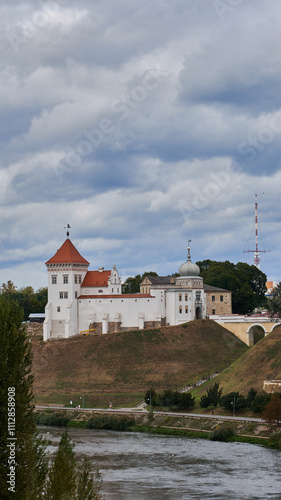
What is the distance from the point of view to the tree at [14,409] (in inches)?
1173

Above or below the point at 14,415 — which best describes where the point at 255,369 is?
above

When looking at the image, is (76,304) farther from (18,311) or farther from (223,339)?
(18,311)

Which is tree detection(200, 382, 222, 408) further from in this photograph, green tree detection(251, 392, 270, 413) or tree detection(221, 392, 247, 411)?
Answer: green tree detection(251, 392, 270, 413)

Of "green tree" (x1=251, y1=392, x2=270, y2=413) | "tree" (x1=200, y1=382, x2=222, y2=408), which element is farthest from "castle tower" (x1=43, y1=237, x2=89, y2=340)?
"green tree" (x1=251, y1=392, x2=270, y2=413)

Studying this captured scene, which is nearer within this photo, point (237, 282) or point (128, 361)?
point (128, 361)

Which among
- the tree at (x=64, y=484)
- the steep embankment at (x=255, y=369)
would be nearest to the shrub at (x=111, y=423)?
the steep embankment at (x=255, y=369)

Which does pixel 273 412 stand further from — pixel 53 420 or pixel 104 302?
pixel 104 302

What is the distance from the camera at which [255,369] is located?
93625 mm

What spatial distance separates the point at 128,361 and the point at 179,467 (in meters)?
46.8

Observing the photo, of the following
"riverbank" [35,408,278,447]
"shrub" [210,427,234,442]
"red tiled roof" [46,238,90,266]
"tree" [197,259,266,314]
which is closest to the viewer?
"riverbank" [35,408,278,447]

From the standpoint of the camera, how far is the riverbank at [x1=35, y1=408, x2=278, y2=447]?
245 ft

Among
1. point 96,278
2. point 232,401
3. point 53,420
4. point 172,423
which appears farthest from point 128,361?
point 232,401

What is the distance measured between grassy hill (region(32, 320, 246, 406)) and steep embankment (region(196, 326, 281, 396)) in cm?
720

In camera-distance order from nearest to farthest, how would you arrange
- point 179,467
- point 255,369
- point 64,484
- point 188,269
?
point 64,484, point 179,467, point 255,369, point 188,269
